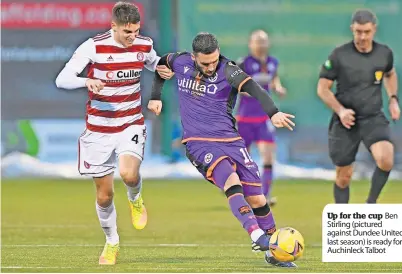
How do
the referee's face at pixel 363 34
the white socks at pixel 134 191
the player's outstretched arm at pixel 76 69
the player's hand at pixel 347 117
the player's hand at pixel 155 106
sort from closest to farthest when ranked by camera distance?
the player's outstretched arm at pixel 76 69, the player's hand at pixel 155 106, the white socks at pixel 134 191, the referee's face at pixel 363 34, the player's hand at pixel 347 117

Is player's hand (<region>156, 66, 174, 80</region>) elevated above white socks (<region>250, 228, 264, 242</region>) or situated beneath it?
elevated above

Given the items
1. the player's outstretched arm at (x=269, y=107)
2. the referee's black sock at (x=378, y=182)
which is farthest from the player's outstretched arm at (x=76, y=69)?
the referee's black sock at (x=378, y=182)

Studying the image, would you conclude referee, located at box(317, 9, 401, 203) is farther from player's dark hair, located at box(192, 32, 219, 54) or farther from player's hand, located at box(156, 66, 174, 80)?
player's dark hair, located at box(192, 32, 219, 54)

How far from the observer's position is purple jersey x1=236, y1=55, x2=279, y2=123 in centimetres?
1875

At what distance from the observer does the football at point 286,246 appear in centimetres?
1098

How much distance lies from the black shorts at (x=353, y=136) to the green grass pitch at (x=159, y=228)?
3.41 feet

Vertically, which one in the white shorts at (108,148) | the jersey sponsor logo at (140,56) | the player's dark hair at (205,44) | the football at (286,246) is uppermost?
the player's dark hair at (205,44)

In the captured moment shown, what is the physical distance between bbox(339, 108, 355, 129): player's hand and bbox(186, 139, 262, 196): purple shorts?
296 cm

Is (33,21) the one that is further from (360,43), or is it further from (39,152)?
(360,43)

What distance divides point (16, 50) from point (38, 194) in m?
3.80

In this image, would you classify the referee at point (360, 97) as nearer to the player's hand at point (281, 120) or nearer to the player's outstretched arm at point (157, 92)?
the player's outstretched arm at point (157, 92)

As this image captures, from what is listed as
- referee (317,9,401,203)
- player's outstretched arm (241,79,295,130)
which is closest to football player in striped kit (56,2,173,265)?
player's outstretched arm (241,79,295,130)

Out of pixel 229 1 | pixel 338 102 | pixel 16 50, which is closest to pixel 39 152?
pixel 16 50

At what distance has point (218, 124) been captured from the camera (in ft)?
38.8
